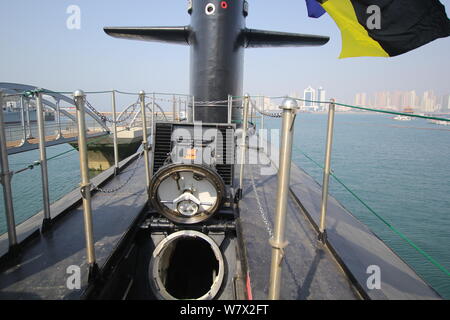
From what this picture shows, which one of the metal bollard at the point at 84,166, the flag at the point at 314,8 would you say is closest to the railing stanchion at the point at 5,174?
the metal bollard at the point at 84,166

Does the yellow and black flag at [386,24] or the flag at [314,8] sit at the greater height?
the flag at [314,8]

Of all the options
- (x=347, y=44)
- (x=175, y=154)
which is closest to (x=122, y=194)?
(x=175, y=154)

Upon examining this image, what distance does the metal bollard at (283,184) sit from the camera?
4.32 ft

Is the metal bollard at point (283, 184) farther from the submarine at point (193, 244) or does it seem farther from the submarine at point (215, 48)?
the submarine at point (215, 48)

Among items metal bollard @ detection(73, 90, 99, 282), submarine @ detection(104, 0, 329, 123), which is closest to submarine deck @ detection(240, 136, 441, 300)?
metal bollard @ detection(73, 90, 99, 282)

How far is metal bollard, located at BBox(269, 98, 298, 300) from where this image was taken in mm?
1317

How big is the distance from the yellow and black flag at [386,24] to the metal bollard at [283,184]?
2.00m

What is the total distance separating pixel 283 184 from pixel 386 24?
2272mm

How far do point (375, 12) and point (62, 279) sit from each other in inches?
145

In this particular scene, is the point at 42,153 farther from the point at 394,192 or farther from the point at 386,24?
the point at 394,192

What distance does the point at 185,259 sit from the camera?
3.93 m

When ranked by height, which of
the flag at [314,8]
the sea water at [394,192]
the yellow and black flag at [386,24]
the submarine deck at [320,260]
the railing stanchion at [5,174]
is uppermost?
the flag at [314,8]

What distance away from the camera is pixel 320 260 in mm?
2598
